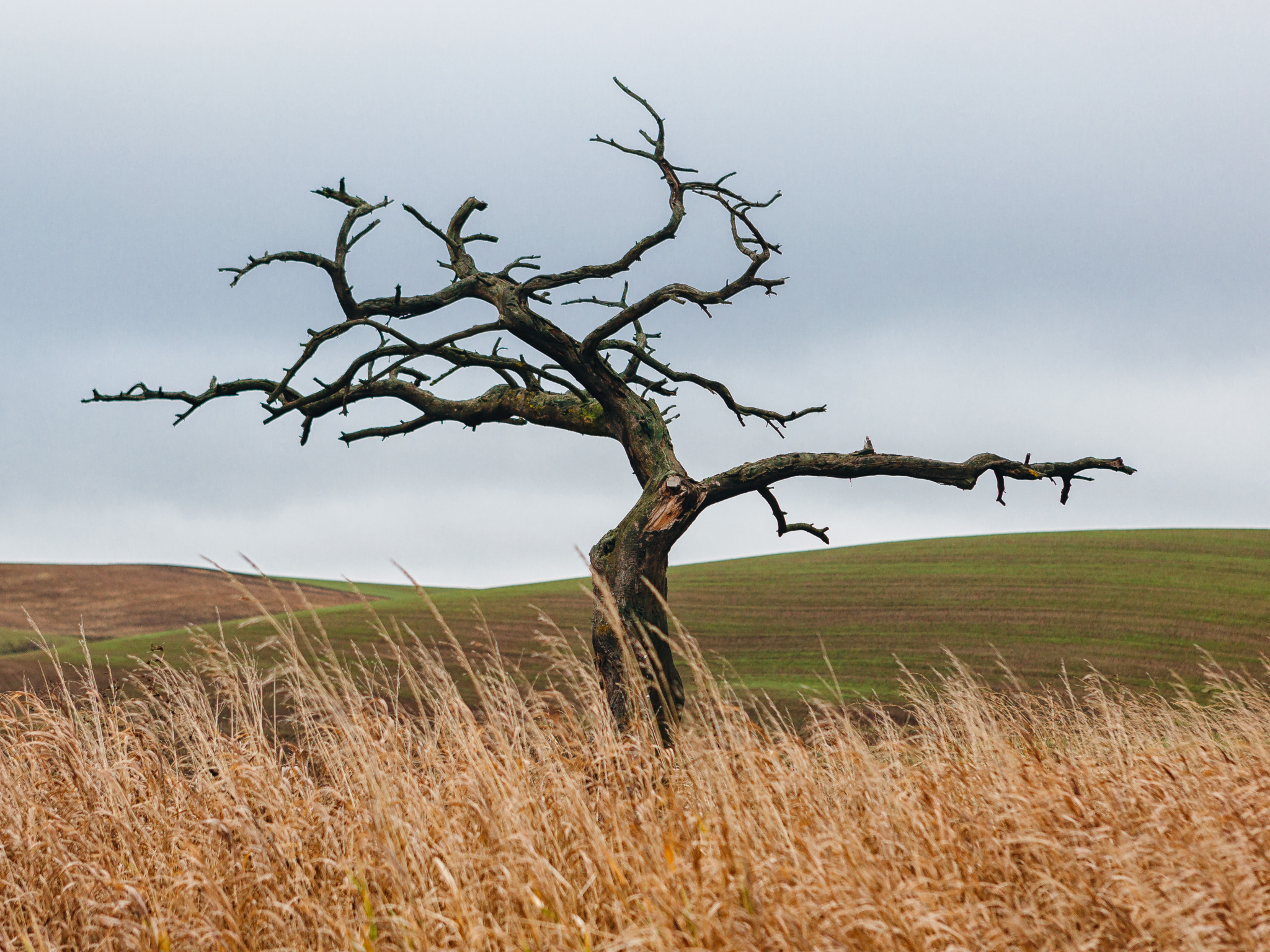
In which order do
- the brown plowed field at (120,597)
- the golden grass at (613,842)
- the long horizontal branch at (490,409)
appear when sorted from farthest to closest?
the brown plowed field at (120,597) < the long horizontal branch at (490,409) < the golden grass at (613,842)

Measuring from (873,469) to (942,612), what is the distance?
2091 cm

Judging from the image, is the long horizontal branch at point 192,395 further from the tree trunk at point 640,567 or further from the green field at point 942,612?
the green field at point 942,612

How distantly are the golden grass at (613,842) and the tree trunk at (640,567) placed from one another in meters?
2.31

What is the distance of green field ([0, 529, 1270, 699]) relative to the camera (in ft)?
79.7

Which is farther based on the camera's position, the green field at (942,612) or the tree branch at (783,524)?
the green field at (942,612)

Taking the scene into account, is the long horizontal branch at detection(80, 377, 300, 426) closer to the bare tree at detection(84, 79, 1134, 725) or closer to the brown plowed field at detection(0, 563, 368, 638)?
the bare tree at detection(84, 79, 1134, 725)

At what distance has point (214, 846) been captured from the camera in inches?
232

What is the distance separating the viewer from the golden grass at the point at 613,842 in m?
3.92

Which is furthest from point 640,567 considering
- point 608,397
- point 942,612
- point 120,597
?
point 120,597

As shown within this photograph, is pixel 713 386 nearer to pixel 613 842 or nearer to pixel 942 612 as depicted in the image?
pixel 613 842

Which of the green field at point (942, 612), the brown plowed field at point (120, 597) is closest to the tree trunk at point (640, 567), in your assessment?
the green field at point (942, 612)

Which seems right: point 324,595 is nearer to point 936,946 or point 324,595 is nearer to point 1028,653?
point 1028,653

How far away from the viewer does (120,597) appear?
49.8 metres

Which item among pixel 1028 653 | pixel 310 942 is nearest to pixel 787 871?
pixel 310 942
